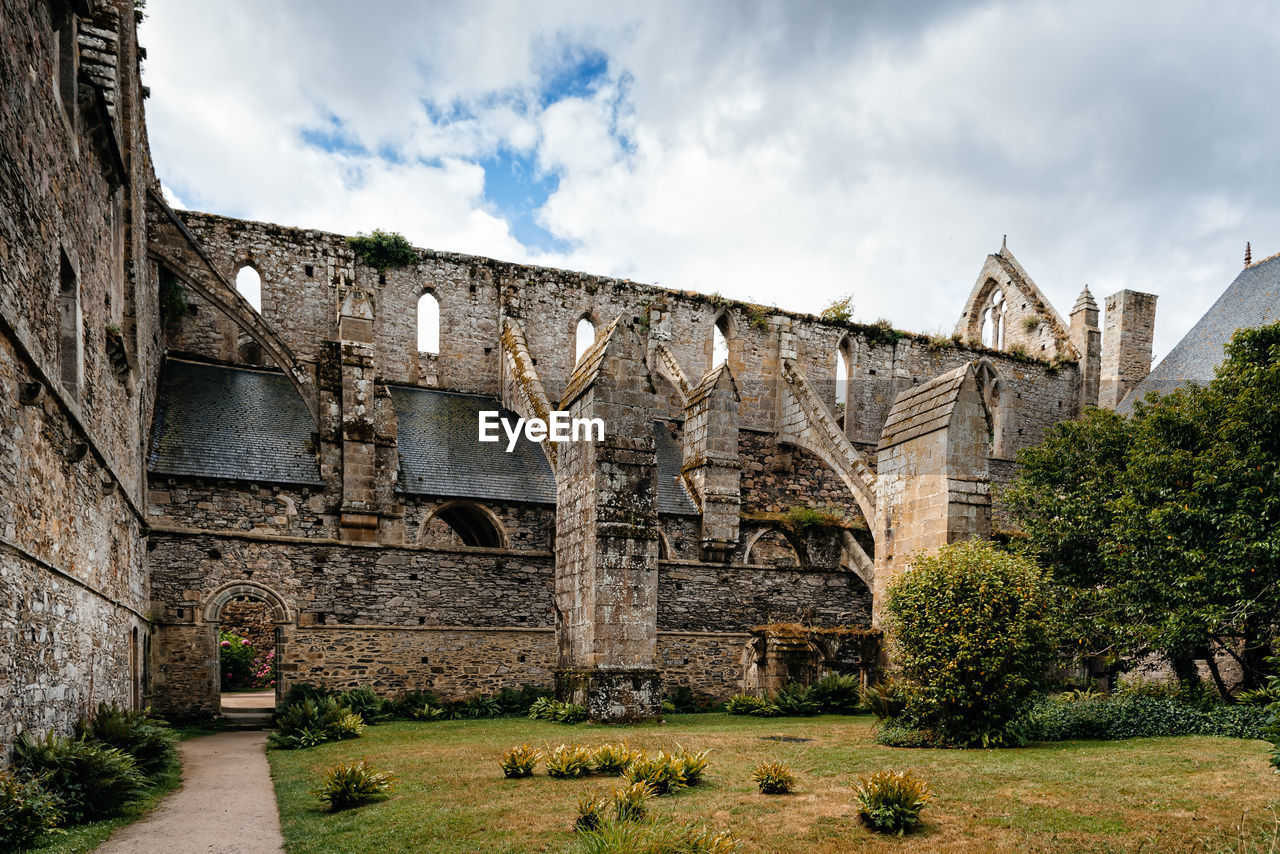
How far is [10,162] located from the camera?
20.7ft

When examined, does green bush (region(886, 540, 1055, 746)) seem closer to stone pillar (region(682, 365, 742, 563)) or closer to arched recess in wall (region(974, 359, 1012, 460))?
stone pillar (region(682, 365, 742, 563))

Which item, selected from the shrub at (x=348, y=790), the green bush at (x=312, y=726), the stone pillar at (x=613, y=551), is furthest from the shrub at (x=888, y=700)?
the green bush at (x=312, y=726)

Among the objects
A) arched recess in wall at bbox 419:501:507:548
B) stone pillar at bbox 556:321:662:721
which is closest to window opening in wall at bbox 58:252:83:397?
stone pillar at bbox 556:321:662:721

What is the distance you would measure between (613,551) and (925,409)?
5388mm

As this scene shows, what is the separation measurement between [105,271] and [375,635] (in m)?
7.86

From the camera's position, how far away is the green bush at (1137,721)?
9.76 m

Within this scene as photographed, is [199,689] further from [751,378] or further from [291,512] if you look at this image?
[751,378]

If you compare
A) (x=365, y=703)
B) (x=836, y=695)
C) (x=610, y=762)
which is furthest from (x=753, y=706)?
(x=610, y=762)

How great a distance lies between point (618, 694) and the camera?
11.8 m

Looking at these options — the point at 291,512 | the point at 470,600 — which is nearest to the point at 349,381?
the point at 291,512

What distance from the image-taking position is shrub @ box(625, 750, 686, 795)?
23.5 ft

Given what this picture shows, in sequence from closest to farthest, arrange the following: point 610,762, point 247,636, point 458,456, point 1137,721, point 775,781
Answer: point 775,781
point 610,762
point 1137,721
point 458,456
point 247,636

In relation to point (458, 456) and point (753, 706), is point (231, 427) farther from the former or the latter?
point (753, 706)

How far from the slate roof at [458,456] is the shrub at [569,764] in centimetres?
953
